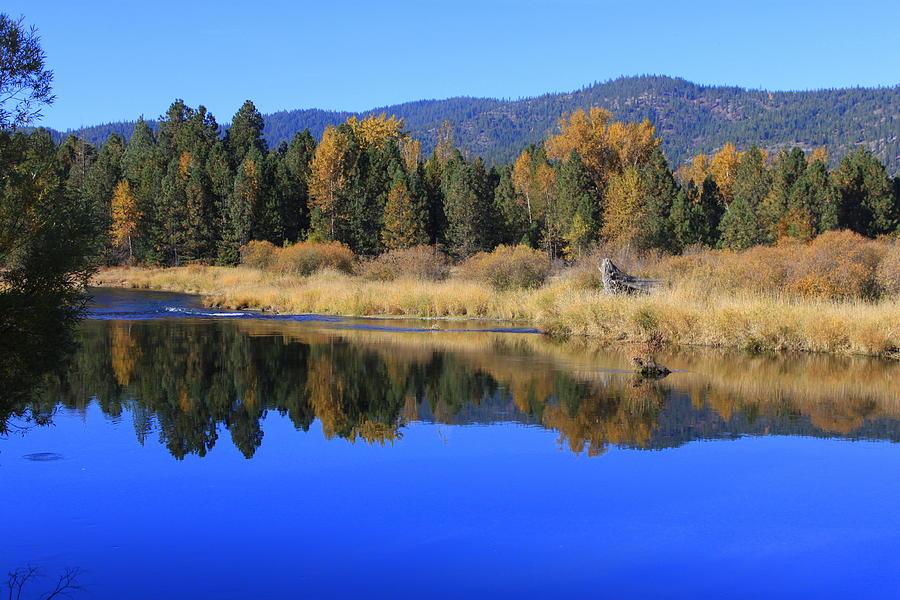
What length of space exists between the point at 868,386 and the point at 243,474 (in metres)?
12.2

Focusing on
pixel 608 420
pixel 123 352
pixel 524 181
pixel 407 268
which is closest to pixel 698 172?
pixel 524 181

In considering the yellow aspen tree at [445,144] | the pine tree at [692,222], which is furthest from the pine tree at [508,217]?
the yellow aspen tree at [445,144]

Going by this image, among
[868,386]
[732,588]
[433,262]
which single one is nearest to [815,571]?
[732,588]

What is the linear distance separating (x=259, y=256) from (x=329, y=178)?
11.7m

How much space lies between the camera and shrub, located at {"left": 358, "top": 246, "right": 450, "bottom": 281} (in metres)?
41.7

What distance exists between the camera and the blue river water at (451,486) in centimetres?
739

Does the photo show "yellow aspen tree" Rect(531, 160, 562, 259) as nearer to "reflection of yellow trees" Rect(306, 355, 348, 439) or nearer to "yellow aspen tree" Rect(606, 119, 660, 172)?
"yellow aspen tree" Rect(606, 119, 660, 172)

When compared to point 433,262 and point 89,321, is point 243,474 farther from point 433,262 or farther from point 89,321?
point 433,262

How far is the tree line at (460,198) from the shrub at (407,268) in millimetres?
11730

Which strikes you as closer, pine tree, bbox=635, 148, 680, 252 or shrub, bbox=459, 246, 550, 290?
shrub, bbox=459, 246, 550, 290

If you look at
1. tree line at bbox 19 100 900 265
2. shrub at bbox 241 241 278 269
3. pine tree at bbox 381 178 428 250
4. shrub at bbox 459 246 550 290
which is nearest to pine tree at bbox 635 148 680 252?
Answer: tree line at bbox 19 100 900 265

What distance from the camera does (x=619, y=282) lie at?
27.8 m

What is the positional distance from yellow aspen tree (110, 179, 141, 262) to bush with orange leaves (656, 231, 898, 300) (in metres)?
55.0

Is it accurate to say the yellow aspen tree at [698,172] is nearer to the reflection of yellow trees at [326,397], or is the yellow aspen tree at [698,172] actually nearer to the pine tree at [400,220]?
the pine tree at [400,220]
